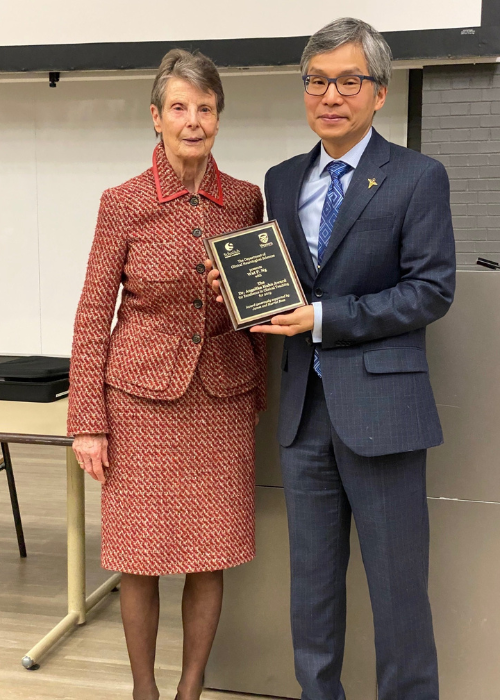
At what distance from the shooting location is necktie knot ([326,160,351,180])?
1746mm

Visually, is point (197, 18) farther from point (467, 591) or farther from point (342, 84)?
point (467, 591)

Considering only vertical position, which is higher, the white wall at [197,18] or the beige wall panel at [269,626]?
the white wall at [197,18]

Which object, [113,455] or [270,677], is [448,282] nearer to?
[113,455]

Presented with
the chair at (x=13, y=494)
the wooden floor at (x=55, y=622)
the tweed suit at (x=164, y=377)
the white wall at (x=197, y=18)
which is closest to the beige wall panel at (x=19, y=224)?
the white wall at (x=197, y=18)

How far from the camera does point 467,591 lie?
2.15 m

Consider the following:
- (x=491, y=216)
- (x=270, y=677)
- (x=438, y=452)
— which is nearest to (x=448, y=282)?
(x=438, y=452)

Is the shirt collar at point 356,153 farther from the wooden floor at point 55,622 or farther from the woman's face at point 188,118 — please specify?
the wooden floor at point 55,622

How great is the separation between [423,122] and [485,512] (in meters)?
3.14

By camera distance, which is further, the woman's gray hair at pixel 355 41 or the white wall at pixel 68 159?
the white wall at pixel 68 159

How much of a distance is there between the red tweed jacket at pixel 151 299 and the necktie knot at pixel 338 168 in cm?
31

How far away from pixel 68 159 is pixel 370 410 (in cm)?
444

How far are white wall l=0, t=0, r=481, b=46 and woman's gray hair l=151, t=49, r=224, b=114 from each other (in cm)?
288

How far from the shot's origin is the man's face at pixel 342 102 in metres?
1.64

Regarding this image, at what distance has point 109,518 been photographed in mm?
1972
